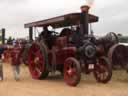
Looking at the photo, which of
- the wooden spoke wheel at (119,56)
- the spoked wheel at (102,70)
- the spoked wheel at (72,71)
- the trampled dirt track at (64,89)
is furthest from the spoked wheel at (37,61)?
the wooden spoke wheel at (119,56)

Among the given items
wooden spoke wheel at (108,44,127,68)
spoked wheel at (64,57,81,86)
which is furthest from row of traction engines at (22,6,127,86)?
wooden spoke wheel at (108,44,127,68)

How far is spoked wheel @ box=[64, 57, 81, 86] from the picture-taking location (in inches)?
420

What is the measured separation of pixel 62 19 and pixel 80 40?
35.7 inches

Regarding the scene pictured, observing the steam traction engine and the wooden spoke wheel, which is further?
the wooden spoke wheel

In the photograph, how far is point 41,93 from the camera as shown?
31.2 feet

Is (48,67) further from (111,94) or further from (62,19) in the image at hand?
(111,94)

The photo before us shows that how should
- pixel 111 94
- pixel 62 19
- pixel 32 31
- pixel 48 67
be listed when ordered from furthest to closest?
1. pixel 32 31
2. pixel 48 67
3. pixel 62 19
4. pixel 111 94

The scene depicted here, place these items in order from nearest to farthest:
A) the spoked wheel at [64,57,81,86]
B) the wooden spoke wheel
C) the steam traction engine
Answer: the spoked wheel at [64,57,81,86] → the steam traction engine → the wooden spoke wheel

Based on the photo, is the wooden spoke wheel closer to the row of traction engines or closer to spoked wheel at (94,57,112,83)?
the row of traction engines

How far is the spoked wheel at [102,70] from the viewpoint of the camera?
11.3 meters

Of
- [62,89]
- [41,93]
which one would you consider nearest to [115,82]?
[62,89]

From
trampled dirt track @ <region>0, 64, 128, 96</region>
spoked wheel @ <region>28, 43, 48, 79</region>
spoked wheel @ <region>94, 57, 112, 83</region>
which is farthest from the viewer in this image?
spoked wheel @ <region>28, 43, 48, 79</region>

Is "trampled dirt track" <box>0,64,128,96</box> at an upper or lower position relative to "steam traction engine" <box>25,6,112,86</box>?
lower

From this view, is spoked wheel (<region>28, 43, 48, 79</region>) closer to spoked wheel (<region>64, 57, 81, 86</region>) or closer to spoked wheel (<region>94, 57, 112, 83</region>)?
spoked wheel (<region>64, 57, 81, 86</region>)
